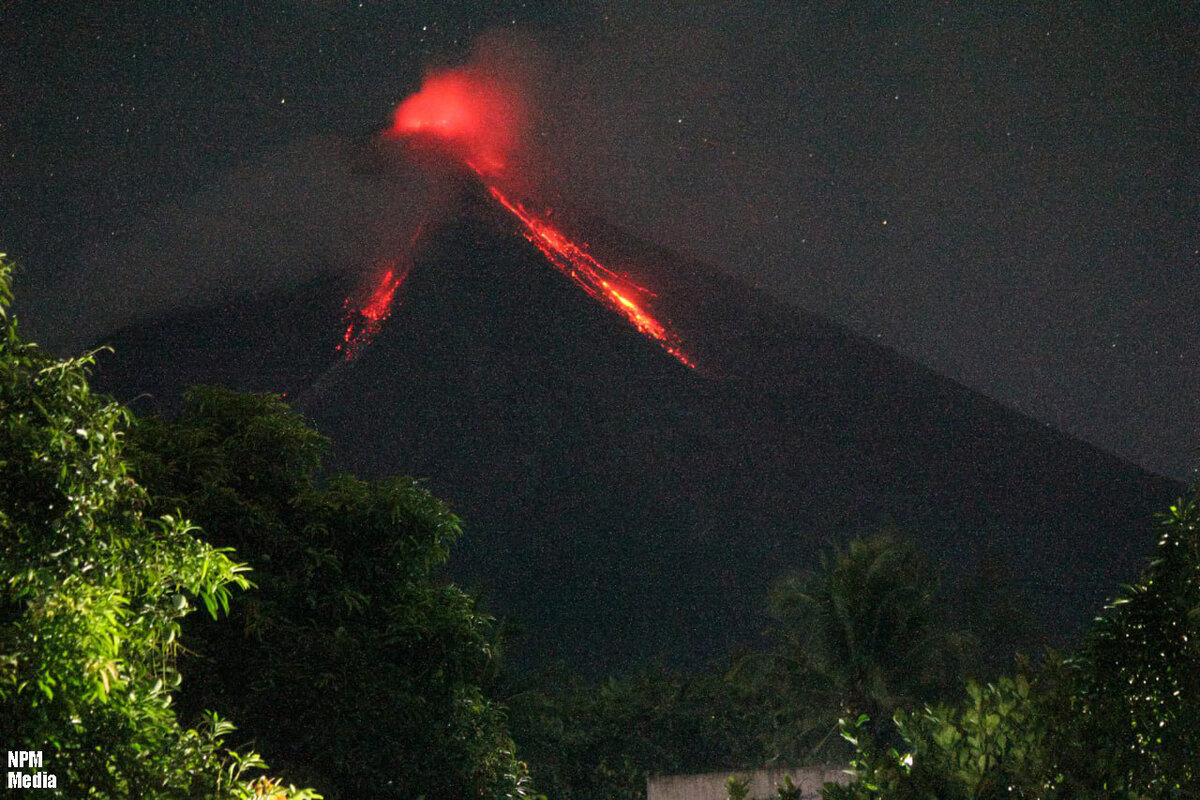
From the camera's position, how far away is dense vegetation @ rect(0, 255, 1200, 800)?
201 inches

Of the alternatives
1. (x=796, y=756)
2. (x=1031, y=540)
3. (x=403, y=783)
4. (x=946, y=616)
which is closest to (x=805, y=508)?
(x=1031, y=540)

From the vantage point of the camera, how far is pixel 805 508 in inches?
7525

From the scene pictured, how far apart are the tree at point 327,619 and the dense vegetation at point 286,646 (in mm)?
28

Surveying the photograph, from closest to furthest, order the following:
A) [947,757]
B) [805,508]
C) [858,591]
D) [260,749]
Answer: [947,757]
[260,749]
[858,591]
[805,508]

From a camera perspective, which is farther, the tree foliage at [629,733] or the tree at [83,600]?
the tree foliage at [629,733]

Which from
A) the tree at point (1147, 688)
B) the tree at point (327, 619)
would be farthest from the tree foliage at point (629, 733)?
the tree at point (1147, 688)

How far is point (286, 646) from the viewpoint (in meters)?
12.3

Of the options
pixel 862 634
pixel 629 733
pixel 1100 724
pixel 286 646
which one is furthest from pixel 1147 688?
pixel 629 733

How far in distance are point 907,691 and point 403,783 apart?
102ft

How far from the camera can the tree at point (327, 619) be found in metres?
12.2

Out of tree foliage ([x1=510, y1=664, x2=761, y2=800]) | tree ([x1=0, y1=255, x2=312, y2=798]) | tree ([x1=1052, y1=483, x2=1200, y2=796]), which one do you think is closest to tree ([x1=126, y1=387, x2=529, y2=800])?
tree ([x1=0, y1=255, x2=312, y2=798])

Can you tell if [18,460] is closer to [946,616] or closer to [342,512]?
[342,512]

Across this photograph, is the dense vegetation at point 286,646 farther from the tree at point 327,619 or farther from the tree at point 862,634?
the tree at point 862,634

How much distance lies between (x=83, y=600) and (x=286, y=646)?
302 inches
